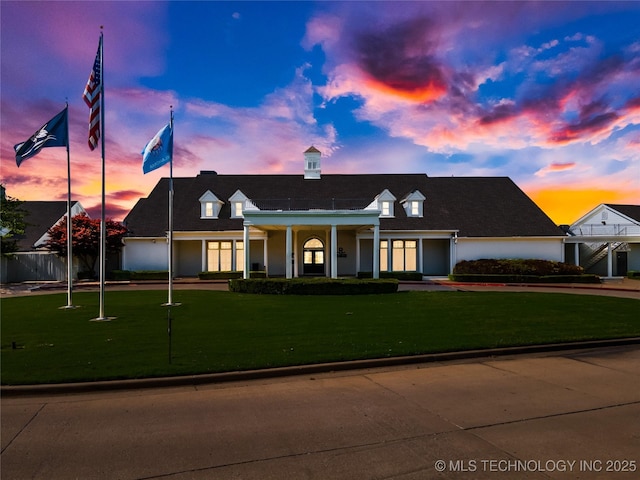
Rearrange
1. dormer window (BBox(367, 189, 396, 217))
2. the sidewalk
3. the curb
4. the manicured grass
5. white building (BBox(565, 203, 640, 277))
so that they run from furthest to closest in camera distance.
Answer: dormer window (BBox(367, 189, 396, 217)), white building (BBox(565, 203, 640, 277)), the sidewalk, the manicured grass, the curb

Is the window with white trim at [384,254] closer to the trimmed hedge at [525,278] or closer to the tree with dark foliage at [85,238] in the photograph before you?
the trimmed hedge at [525,278]

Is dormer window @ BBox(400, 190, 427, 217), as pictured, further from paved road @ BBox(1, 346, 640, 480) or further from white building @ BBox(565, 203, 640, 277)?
paved road @ BBox(1, 346, 640, 480)

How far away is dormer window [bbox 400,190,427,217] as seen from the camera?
1358 inches

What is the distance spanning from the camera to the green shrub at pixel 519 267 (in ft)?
98.0

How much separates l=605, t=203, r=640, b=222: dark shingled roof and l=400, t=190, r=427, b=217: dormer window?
1972 cm

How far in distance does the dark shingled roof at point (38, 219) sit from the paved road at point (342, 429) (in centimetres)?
3372

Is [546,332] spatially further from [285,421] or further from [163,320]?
[163,320]

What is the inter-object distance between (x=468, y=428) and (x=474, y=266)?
27.7 m

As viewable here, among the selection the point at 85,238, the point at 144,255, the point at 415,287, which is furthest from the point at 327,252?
the point at 85,238

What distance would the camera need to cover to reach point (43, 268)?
31859mm

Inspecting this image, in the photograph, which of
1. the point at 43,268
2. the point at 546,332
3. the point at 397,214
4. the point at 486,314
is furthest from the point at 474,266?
the point at 43,268

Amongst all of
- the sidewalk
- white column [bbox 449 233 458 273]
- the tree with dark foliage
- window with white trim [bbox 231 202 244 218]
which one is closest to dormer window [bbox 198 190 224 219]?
window with white trim [bbox 231 202 244 218]

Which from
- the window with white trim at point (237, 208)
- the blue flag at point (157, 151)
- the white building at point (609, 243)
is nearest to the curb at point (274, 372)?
the blue flag at point (157, 151)

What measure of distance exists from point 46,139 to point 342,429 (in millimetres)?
14913
